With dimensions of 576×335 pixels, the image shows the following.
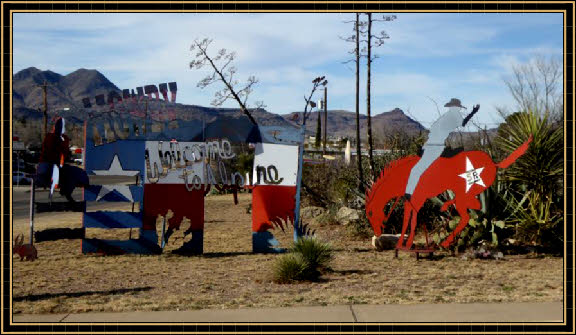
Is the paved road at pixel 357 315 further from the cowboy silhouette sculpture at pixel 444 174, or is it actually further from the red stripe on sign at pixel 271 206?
the red stripe on sign at pixel 271 206

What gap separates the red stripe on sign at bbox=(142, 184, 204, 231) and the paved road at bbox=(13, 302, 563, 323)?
15.7 ft

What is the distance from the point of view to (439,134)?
11938mm

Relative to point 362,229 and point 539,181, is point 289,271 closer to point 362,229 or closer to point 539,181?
point 362,229

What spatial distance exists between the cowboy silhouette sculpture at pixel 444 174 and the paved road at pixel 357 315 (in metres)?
3.79

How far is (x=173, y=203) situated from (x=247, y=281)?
3221mm

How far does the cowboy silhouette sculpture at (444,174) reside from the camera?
11.7 m

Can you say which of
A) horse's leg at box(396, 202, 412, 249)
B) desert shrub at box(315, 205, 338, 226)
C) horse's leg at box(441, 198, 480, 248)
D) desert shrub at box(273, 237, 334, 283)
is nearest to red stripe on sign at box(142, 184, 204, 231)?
desert shrub at box(273, 237, 334, 283)

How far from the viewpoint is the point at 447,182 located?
11930 millimetres

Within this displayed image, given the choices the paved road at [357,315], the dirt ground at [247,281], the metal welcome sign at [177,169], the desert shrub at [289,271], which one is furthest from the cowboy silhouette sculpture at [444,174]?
the paved road at [357,315]

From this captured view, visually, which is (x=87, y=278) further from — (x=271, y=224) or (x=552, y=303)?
(x=552, y=303)

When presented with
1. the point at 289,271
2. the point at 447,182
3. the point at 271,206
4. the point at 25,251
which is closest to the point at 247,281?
the point at 289,271

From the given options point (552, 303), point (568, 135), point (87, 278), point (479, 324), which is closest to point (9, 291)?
point (87, 278)

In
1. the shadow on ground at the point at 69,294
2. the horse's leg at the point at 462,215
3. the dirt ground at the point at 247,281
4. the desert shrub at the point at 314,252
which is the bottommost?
the shadow on ground at the point at 69,294

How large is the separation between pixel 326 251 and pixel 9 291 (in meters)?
5.12
